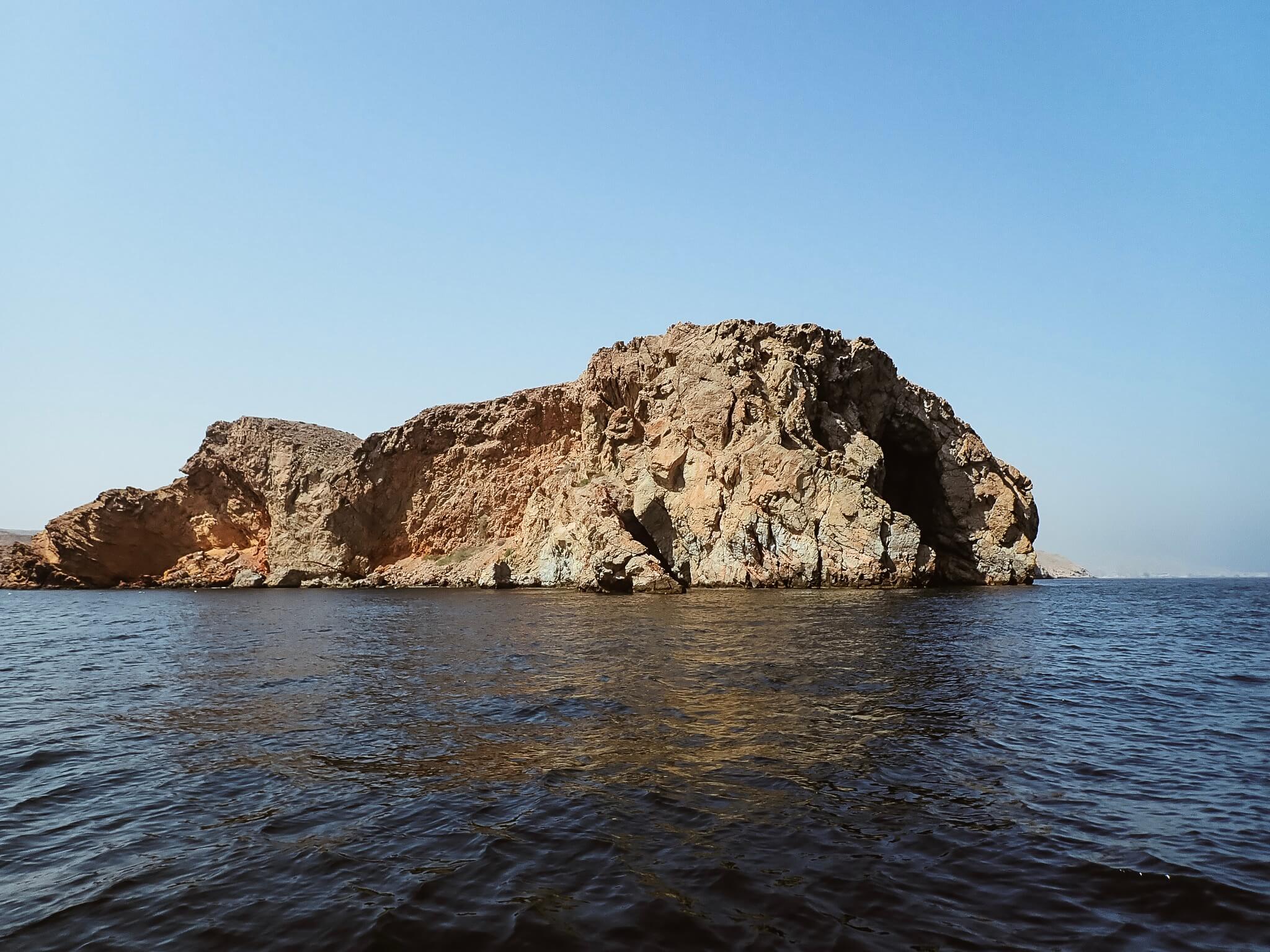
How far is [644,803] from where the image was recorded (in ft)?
28.7

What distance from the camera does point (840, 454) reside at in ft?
189

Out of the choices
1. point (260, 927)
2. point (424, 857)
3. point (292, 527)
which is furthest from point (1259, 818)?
point (292, 527)

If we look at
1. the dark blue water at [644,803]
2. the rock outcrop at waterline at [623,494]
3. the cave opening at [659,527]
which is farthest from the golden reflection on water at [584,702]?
the cave opening at [659,527]

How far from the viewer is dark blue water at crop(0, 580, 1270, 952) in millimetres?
5992

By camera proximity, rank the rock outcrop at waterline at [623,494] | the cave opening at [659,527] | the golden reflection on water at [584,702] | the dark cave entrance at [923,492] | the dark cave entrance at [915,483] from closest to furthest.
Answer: the golden reflection on water at [584,702]
the rock outcrop at waterline at [623,494]
the cave opening at [659,527]
the dark cave entrance at [923,492]
the dark cave entrance at [915,483]

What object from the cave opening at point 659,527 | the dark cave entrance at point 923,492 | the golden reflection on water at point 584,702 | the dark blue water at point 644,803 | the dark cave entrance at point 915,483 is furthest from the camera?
the dark cave entrance at point 915,483

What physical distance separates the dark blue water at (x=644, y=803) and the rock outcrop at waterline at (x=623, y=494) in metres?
34.2

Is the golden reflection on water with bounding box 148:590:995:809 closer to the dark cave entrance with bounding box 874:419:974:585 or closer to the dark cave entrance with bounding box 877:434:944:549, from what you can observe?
the dark cave entrance with bounding box 874:419:974:585

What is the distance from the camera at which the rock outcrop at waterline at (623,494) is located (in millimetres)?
54438

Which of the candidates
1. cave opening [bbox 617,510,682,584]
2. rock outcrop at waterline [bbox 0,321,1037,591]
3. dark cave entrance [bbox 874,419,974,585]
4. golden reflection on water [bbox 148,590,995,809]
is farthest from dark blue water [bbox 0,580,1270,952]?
dark cave entrance [bbox 874,419,974,585]

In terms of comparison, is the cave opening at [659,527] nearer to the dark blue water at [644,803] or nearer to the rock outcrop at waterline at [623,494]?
the rock outcrop at waterline at [623,494]

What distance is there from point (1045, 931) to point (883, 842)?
1969 mm

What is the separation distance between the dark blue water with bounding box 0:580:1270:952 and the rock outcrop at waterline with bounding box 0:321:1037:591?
34.2 m

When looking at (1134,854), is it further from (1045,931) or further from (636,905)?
(636,905)
